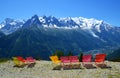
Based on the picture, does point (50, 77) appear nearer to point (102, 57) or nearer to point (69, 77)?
point (69, 77)

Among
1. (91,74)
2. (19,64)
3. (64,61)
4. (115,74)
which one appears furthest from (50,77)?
(19,64)

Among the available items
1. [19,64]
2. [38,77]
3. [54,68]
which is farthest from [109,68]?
[19,64]

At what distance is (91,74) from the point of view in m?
32.7

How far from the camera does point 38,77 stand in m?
32.0

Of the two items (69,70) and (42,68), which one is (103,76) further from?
(42,68)

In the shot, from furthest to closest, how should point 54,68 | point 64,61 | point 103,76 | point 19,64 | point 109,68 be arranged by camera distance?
point 19,64
point 64,61
point 54,68
point 109,68
point 103,76

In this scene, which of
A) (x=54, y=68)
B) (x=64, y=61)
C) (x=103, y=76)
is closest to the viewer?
(x=103, y=76)

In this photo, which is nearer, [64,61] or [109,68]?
[109,68]

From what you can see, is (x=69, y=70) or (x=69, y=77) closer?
(x=69, y=77)

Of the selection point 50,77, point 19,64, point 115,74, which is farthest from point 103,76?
point 19,64

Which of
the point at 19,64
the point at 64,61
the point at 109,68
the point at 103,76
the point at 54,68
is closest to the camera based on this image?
the point at 103,76

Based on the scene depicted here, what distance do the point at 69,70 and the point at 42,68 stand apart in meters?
5.02

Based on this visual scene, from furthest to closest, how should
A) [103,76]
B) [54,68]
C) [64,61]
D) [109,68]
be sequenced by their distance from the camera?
[64,61] → [54,68] → [109,68] → [103,76]

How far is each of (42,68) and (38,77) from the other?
8236 millimetres
